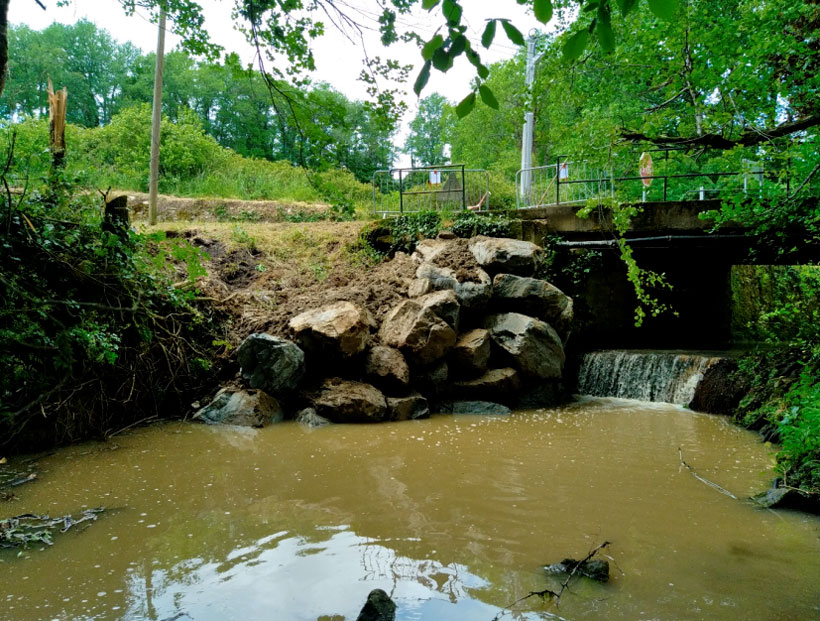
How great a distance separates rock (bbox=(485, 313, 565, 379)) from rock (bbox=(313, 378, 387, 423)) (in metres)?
2.07

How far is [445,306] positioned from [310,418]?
241 centimetres

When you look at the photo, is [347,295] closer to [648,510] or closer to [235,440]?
[235,440]

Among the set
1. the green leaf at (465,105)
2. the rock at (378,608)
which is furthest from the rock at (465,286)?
the green leaf at (465,105)

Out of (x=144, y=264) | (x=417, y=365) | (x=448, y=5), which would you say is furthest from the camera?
(x=417, y=365)

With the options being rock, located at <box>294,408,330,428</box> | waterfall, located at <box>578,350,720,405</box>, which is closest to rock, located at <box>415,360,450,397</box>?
rock, located at <box>294,408,330,428</box>

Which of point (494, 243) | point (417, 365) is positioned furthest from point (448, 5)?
point (494, 243)

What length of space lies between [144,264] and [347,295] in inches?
128

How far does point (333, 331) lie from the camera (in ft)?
23.5

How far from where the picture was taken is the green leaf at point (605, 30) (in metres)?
1.39

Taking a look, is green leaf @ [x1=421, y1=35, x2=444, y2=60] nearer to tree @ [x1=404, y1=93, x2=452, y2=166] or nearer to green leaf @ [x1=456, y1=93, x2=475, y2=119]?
green leaf @ [x1=456, y1=93, x2=475, y2=119]

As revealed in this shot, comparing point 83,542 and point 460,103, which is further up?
point 460,103

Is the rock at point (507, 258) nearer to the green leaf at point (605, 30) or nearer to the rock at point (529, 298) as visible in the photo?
the rock at point (529, 298)

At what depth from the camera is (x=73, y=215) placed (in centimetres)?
532

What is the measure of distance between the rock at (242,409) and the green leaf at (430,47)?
5887 millimetres
